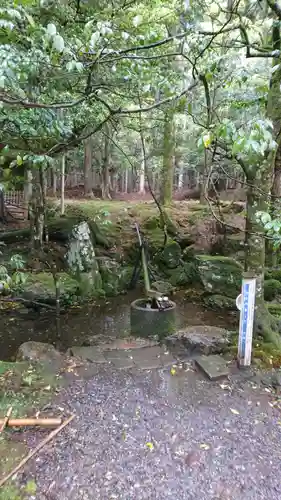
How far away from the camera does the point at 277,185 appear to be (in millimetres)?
7180

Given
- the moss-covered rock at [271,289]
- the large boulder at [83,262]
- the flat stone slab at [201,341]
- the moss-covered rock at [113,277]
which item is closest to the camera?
Answer: the flat stone slab at [201,341]

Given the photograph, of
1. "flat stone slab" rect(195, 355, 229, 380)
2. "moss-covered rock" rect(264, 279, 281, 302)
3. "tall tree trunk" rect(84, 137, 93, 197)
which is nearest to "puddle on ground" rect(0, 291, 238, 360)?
"moss-covered rock" rect(264, 279, 281, 302)

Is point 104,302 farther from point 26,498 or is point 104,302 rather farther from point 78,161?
point 78,161

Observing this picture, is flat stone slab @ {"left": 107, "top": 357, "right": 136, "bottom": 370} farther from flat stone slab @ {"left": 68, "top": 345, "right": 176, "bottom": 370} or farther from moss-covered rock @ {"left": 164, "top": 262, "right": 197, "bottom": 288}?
moss-covered rock @ {"left": 164, "top": 262, "right": 197, "bottom": 288}

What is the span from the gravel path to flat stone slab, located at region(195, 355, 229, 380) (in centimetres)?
10

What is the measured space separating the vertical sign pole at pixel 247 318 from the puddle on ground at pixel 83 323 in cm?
219

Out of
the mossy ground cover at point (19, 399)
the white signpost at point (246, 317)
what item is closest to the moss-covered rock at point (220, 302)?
the white signpost at point (246, 317)

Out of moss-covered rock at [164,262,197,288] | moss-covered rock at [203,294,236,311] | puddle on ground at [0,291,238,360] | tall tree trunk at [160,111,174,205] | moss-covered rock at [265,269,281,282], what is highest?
tall tree trunk at [160,111,174,205]

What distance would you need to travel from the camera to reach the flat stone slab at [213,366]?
3.27m

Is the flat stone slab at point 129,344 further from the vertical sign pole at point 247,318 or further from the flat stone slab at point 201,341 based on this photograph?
the vertical sign pole at point 247,318

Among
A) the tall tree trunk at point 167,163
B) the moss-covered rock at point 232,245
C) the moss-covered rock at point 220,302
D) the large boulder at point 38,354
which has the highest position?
the tall tree trunk at point 167,163

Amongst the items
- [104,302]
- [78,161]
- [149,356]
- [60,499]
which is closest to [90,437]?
[60,499]

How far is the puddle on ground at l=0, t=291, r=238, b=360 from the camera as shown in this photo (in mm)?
5441

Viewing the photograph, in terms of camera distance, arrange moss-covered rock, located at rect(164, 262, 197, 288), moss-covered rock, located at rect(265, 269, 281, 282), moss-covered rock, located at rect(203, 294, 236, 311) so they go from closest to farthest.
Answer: moss-covered rock, located at rect(203, 294, 236, 311) < moss-covered rock, located at rect(265, 269, 281, 282) < moss-covered rock, located at rect(164, 262, 197, 288)
